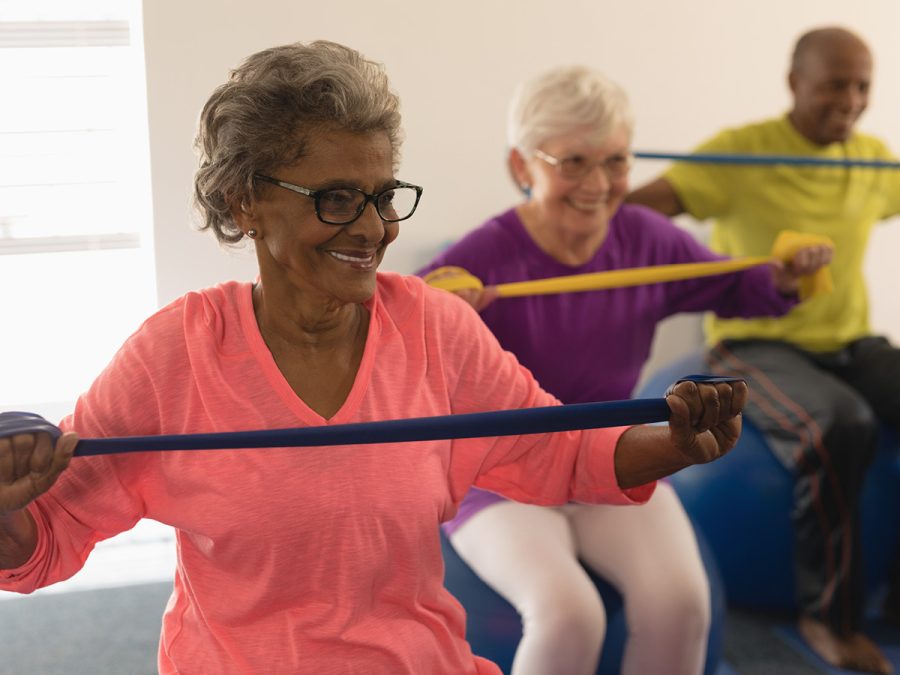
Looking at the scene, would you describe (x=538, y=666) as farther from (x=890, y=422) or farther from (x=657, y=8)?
(x=657, y=8)

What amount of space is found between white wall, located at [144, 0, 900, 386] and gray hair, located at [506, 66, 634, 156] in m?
1.17

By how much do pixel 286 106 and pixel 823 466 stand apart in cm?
182

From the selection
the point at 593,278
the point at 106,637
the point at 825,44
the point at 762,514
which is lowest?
the point at 106,637

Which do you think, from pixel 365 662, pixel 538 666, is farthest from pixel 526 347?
pixel 365 662

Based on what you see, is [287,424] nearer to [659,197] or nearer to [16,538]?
[16,538]

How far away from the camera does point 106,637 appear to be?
9.90ft

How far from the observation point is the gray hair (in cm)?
242

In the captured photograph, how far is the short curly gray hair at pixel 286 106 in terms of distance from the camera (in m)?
1.45

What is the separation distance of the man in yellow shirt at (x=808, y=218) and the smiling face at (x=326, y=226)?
5.40 feet

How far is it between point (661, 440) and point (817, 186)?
1853 mm

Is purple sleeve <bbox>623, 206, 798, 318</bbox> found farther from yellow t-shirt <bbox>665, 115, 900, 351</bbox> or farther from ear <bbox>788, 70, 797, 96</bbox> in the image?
ear <bbox>788, 70, 797, 96</bbox>

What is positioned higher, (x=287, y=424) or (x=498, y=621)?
(x=287, y=424)

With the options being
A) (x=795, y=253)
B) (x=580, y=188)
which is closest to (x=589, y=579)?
(x=580, y=188)

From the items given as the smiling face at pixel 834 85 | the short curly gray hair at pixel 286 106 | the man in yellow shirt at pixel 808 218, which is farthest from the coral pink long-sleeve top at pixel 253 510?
the smiling face at pixel 834 85
